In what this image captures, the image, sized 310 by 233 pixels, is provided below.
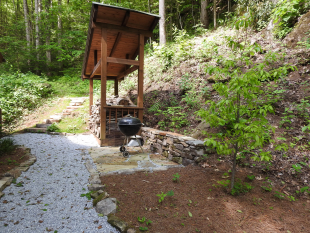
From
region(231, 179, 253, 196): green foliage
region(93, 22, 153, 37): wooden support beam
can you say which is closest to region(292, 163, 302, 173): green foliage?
region(231, 179, 253, 196): green foliage

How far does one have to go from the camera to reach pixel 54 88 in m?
11.8

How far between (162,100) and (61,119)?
5.16 m

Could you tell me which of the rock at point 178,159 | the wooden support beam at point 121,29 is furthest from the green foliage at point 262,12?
the rock at point 178,159

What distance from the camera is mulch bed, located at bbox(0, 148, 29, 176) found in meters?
3.34

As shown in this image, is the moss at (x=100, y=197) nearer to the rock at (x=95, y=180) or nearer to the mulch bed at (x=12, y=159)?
the rock at (x=95, y=180)

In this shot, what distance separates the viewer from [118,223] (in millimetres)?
1870

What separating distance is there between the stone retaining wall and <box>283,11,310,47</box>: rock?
449 cm

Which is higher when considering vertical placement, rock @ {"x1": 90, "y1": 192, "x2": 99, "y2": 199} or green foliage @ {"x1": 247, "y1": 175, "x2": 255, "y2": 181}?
green foliage @ {"x1": 247, "y1": 175, "x2": 255, "y2": 181}

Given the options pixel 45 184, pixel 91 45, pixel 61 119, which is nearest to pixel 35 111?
pixel 61 119

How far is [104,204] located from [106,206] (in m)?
0.05

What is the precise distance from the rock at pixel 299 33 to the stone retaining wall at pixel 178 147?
14.7 feet

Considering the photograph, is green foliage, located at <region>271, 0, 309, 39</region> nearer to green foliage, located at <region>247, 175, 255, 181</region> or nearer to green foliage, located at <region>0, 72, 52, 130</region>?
green foliage, located at <region>247, 175, 255, 181</region>

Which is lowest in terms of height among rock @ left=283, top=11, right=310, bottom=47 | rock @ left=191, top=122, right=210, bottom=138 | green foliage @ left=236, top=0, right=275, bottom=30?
rock @ left=191, top=122, right=210, bottom=138

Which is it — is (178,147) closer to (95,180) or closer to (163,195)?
(163,195)
